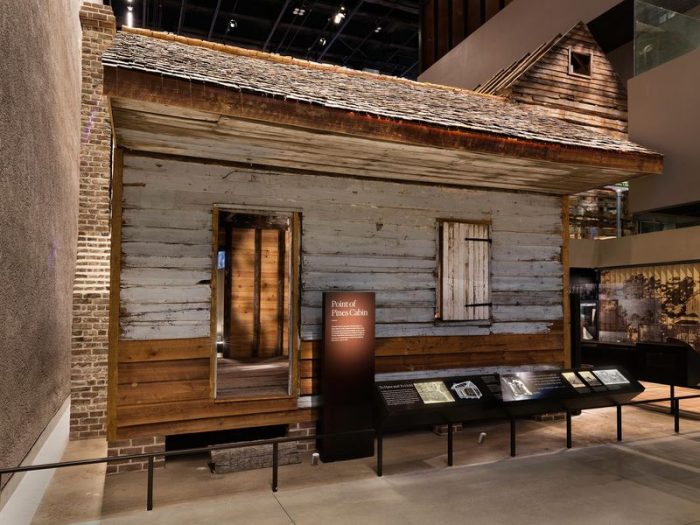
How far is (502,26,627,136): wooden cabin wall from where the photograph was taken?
12016 millimetres

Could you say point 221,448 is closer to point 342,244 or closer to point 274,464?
point 274,464

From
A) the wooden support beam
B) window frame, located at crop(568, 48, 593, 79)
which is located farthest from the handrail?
window frame, located at crop(568, 48, 593, 79)

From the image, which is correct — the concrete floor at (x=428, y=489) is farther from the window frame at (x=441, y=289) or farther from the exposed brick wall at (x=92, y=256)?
the window frame at (x=441, y=289)

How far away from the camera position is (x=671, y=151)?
35.7 ft

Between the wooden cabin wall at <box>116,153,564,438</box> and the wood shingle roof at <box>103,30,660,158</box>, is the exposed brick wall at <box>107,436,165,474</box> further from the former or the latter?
the wood shingle roof at <box>103,30,660,158</box>

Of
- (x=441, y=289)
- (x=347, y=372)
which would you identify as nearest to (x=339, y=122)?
(x=347, y=372)

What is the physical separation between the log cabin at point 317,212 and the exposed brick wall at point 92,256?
5.29 feet

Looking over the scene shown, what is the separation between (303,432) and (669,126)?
9809mm

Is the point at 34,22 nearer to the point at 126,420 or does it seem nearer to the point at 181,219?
the point at 181,219

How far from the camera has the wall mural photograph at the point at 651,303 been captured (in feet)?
40.8

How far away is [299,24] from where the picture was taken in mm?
20828

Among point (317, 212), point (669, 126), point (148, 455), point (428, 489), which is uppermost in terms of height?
point (669, 126)

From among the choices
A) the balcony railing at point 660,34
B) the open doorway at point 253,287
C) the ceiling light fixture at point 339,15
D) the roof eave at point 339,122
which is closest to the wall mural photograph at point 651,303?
the balcony railing at point 660,34

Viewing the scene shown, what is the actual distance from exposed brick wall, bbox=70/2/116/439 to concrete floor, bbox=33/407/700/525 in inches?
34.7
